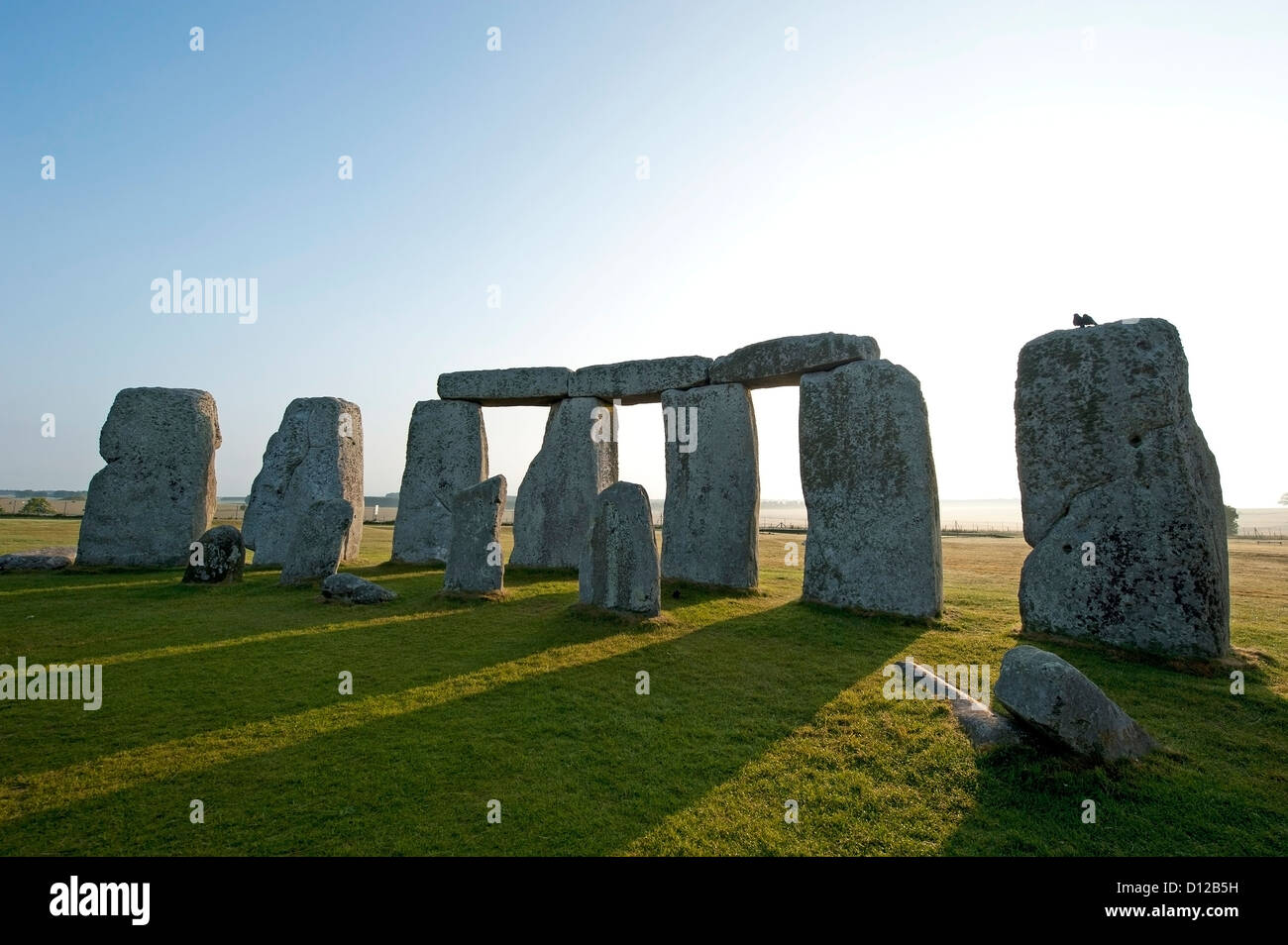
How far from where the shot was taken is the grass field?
341 cm

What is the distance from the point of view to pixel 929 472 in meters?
8.86

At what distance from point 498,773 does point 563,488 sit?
9572mm

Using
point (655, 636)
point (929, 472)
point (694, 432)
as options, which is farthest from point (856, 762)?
point (694, 432)

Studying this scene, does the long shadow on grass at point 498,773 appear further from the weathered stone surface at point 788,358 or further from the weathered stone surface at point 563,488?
the weathered stone surface at point 563,488

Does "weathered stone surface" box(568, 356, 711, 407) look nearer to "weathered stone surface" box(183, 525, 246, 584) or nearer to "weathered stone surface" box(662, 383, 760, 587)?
"weathered stone surface" box(662, 383, 760, 587)

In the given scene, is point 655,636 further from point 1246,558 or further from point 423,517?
point 1246,558

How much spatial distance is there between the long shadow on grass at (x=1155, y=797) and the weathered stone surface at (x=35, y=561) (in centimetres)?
1624

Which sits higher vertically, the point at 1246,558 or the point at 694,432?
the point at 694,432

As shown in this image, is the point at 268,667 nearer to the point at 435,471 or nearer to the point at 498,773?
the point at 498,773

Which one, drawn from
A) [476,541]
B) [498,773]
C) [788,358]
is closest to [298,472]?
[476,541]

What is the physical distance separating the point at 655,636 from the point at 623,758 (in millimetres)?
3408

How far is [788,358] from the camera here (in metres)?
10.5

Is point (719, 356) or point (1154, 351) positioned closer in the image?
point (1154, 351)

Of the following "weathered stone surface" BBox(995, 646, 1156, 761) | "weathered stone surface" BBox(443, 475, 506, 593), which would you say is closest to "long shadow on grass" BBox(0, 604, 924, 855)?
"weathered stone surface" BBox(995, 646, 1156, 761)
